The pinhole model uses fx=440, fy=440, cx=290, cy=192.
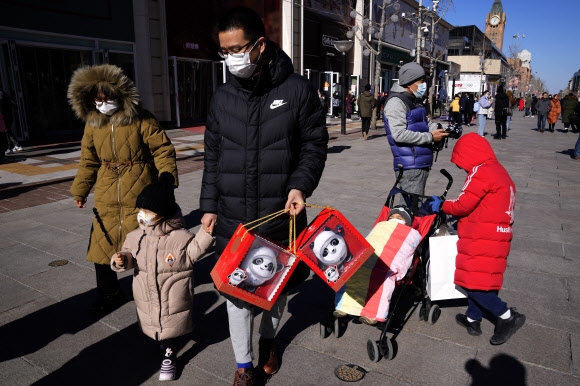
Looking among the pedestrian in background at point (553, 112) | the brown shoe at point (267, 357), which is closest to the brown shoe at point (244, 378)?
the brown shoe at point (267, 357)

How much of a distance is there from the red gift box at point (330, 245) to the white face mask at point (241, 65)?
856 mm

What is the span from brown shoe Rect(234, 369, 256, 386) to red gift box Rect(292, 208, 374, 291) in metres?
0.73

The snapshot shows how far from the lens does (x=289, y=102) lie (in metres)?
2.38

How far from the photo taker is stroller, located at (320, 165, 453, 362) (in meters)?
2.96

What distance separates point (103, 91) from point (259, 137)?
5.07 feet

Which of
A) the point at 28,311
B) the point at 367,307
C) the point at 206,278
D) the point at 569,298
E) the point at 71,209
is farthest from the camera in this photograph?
the point at 71,209

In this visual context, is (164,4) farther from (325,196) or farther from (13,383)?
(13,383)

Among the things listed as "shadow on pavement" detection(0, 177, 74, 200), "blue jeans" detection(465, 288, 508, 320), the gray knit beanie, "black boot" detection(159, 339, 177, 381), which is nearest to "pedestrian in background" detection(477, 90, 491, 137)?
the gray knit beanie

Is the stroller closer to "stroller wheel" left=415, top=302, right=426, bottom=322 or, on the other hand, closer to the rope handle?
"stroller wheel" left=415, top=302, right=426, bottom=322

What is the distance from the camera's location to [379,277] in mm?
3045

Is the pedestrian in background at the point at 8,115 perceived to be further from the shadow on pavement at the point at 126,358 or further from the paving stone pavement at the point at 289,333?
the shadow on pavement at the point at 126,358

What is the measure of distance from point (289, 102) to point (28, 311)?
113 inches

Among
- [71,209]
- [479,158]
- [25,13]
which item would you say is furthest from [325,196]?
[25,13]

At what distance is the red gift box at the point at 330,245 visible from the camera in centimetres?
243
